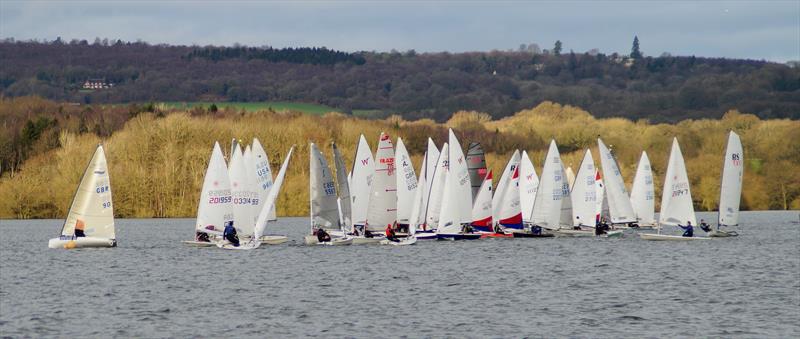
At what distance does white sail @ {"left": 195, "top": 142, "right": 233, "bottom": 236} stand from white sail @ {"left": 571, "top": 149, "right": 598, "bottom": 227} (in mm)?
24403

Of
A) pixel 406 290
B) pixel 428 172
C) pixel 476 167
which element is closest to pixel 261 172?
pixel 428 172

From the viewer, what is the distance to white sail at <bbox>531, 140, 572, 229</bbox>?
7775 centimetres

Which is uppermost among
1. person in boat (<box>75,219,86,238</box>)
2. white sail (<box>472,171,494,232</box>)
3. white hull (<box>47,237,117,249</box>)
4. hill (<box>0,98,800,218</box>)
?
hill (<box>0,98,800,218</box>)

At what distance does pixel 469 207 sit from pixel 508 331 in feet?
107

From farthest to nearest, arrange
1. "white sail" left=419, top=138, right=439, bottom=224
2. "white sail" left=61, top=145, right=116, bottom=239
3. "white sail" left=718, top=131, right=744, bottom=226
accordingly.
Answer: "white sail" left=419, top=138, right=439, bottom=224 < "white sail" left=718, top=131, right=744, bottom=226 < "white sail" left=61, top=145, right=116, bottom=239

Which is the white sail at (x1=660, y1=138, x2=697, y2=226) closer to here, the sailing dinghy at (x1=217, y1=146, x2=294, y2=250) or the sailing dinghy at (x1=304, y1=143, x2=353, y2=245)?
the sailing dinghy at (x1=304, y1=143, x2=353, y2=245)

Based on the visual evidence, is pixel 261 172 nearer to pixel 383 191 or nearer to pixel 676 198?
pixel 383 191

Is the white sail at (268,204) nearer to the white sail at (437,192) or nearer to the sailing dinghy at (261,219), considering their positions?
the sailing dinghy at (261,219)

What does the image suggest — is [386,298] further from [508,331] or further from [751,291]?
[751,291]

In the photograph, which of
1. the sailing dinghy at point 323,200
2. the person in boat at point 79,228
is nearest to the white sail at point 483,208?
the sailing dinghy at point 323,200

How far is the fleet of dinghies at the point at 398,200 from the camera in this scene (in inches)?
2569

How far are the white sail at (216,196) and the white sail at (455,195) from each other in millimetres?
11623

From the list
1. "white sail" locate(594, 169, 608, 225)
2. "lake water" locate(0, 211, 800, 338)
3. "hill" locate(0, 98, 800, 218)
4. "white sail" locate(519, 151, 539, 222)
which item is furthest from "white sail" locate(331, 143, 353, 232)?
"hill" locate(0, 98, 800, 218)

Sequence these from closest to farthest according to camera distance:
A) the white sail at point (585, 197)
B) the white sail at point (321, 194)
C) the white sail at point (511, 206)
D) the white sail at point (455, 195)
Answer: the white sail at point (321, 194) < the white sail at point (455, 195) < the white sail at point (511, 206) < the white sail at point (585, 197)
